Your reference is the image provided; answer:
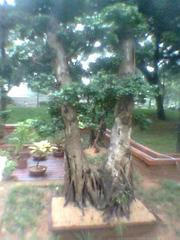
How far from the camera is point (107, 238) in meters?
4.09

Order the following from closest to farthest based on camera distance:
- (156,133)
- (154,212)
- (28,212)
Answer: (28,212) < (154,212) < (156,133)

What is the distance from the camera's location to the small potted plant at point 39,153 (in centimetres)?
562

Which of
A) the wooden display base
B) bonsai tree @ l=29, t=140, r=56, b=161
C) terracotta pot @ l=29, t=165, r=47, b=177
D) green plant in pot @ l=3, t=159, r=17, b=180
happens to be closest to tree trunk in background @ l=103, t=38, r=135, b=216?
the wooden display base

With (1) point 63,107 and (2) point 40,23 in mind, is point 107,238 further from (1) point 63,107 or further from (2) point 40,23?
(2) point 40,23

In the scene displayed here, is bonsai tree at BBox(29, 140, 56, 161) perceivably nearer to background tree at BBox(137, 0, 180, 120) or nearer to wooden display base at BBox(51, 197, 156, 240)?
wooden display base at BBox(51, 197, 156, 240)

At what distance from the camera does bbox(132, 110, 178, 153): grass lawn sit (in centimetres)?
837

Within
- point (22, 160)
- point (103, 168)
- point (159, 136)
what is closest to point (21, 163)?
point (22, 160)

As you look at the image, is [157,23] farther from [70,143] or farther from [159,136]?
[159,136]

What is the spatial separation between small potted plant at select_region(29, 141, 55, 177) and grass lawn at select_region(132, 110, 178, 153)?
191 centimetres

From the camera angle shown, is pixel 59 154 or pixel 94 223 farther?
pixel 59 154

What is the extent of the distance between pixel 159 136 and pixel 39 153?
16.1 ft

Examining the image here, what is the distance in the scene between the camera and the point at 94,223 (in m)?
4.07

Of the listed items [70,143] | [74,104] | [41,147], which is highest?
[74,104]

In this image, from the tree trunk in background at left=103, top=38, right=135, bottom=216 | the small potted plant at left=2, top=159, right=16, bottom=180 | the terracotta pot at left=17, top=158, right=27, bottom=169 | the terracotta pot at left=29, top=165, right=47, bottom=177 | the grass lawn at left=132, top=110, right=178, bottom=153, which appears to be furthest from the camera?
the grass lawn at left=132, top=110, right=178, bottom=153
